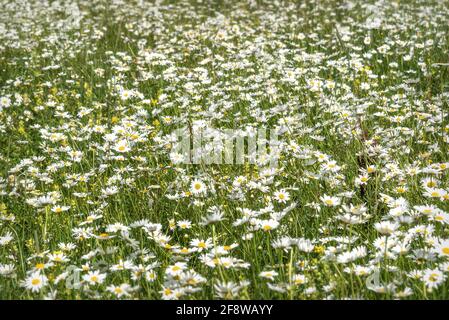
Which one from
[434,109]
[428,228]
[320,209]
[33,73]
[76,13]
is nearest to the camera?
[428,228]

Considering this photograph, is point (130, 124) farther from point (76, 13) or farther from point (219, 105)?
point (76, 13)

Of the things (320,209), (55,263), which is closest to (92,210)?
(55,263)

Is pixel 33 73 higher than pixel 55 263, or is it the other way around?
pixel 33 73

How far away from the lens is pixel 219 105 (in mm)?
4879

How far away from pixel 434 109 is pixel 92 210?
3117 mm

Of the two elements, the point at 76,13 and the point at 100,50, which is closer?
the point at 100,50

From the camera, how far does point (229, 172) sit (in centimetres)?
357

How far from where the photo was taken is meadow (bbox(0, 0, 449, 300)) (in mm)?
2344

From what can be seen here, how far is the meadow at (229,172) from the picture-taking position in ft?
7.69
